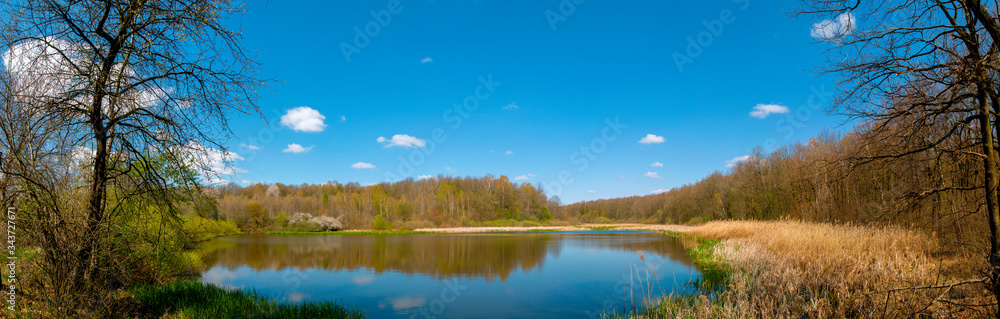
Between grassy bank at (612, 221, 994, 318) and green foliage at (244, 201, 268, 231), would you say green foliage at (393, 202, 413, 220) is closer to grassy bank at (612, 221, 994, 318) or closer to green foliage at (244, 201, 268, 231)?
green foliage at (244, 201, 268, 231)

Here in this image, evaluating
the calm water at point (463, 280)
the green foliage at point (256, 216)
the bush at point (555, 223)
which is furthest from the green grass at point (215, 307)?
the bush at point (555, 223)

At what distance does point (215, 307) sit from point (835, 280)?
11.9 meters

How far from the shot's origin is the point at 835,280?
27.8 feet

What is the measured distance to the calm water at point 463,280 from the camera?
10.3 meters

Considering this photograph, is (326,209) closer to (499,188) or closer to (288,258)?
(499,188)

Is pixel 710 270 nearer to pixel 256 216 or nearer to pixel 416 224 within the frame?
pixel 416 224

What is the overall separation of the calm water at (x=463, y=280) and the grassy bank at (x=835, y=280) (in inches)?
54.0

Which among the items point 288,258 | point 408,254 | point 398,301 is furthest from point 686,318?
point 288,258

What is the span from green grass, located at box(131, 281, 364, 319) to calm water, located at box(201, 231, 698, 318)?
5.21ft

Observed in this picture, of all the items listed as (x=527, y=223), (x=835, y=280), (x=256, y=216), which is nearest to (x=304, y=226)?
(x=256, y=216)

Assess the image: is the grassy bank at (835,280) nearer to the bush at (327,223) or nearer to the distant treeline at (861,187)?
the distant treeline at (861,187)

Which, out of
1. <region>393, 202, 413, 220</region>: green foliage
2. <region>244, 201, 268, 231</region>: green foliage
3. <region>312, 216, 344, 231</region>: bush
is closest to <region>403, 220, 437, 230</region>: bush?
<region>393, 202, 413, 220</region>: green foliage

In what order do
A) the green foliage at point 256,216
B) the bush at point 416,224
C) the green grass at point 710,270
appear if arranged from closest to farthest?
the green grass at point 710,270 → the green foliage at point 256,216 → the bush at point 416,224

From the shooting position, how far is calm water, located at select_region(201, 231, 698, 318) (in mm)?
10297
